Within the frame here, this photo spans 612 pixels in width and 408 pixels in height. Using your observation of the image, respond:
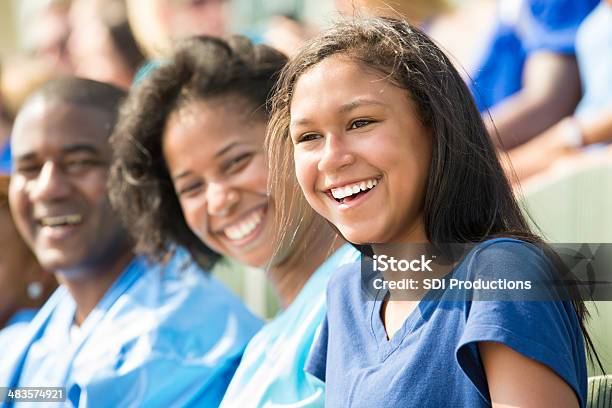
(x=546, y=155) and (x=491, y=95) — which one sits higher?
(x=491, y=95)

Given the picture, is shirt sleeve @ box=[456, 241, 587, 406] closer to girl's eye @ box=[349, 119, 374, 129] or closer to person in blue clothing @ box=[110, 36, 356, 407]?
girl's eye @ box=[349, 119, 374, 129]

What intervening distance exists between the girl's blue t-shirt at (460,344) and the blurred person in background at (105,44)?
5.93 ft

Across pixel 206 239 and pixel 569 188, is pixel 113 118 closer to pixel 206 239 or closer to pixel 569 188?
pixel 206 239

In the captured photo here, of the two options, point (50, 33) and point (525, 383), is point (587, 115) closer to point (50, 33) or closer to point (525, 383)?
point (525, 383)

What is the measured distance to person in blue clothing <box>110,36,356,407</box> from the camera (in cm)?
140

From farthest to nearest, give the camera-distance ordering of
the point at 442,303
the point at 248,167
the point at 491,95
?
the point at 491,95 < the point at 248,167 < the point at 442,303

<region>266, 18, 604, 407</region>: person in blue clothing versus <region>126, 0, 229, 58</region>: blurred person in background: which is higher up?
<region>126, 0, 229, 58</region>: blurred person in background

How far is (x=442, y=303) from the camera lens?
0.96 metres

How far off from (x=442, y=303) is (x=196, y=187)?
2.37ft

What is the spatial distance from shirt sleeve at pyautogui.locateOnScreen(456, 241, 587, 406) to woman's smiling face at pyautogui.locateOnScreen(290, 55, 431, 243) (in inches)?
5.3

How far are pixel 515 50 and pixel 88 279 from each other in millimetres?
1034

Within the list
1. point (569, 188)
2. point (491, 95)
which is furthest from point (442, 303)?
point (491, 95)

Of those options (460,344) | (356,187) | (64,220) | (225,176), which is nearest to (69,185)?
(64,220)

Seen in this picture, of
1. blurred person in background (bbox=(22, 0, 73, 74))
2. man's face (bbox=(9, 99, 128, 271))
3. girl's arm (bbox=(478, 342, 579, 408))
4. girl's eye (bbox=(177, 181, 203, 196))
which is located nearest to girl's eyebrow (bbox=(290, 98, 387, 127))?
girl's arm (bbox=(478, 342, 579, 408))
